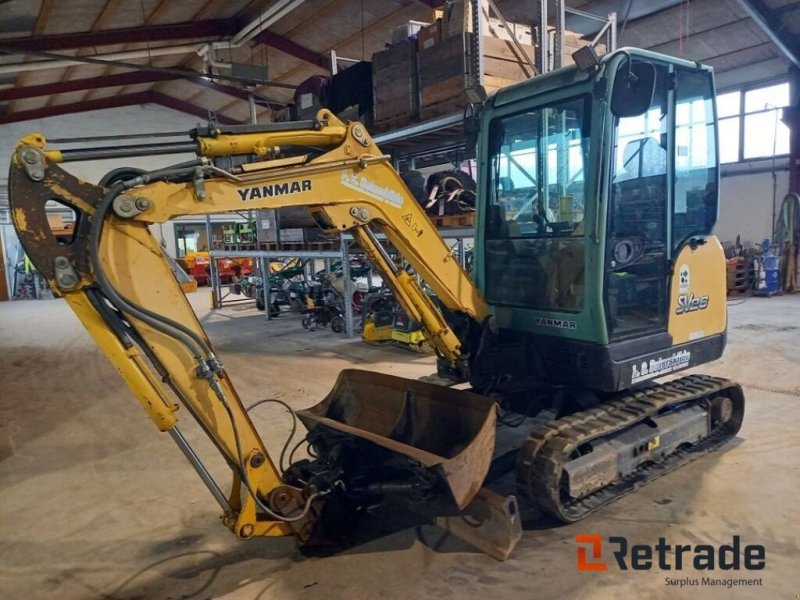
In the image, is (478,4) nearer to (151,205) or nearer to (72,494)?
(151,205)

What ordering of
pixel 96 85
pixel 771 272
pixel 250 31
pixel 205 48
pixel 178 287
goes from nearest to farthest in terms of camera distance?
pixel 178 287, pixel 771 272, pixel 250 31, pixel 205 48, pixel 96 85

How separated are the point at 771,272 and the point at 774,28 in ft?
17.2

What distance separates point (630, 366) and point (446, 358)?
46.6 inches

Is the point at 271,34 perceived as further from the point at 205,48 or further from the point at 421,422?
the point at 421,422

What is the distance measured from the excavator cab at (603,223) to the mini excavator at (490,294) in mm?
14

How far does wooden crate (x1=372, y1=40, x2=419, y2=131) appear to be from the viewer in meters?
7.02

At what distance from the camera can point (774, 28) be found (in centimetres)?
1190

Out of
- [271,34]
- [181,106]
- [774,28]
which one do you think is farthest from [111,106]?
[774,28]

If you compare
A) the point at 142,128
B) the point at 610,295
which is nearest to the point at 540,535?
the point at 610,295

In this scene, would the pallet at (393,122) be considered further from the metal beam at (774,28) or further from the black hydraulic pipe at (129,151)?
the metal beam at (774,28)

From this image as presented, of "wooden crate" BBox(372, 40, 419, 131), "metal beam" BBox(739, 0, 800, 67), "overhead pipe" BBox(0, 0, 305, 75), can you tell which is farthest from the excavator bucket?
"metal beam" BBox(739, 0, 800, 67)

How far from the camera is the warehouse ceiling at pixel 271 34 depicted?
11164 mm

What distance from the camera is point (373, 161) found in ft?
10.5

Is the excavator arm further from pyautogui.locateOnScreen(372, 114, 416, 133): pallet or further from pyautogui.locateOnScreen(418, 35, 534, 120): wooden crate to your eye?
pyautogui.locateOnScreen(372, 114, 416, 133): pallet
